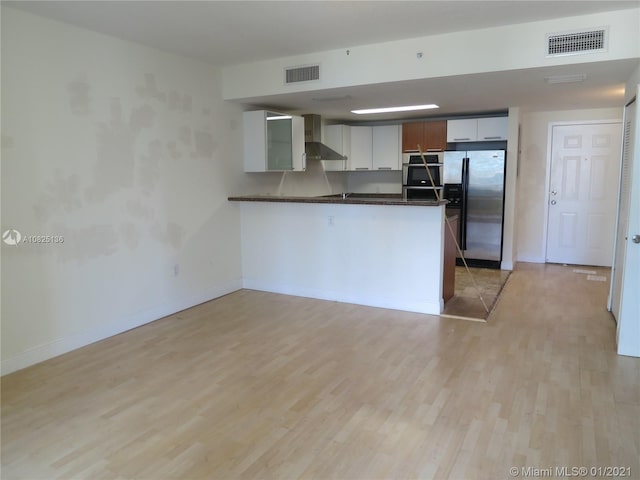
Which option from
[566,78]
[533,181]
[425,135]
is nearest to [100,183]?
[566,78]

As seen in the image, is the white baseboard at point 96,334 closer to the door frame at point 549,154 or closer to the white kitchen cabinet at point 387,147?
the white kitchen cabinet at point 387,147

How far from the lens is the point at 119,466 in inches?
86.0

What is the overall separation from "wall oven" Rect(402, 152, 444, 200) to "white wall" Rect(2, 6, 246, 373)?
316cm

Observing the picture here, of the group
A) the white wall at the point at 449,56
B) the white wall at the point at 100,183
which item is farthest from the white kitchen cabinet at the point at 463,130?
the white wall at the point at 100,183

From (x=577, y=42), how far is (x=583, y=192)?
12.6 ft

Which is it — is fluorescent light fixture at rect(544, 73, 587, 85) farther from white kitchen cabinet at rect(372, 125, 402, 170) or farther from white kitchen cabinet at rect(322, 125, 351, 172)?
white kitchen cabinet at rect(322, 125, 351, 172)

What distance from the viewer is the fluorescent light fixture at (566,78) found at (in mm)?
4032

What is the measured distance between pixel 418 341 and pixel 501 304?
5.05ft

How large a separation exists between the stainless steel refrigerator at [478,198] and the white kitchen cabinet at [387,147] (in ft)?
2.87

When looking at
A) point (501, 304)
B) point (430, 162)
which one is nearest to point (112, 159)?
point (501, 304)

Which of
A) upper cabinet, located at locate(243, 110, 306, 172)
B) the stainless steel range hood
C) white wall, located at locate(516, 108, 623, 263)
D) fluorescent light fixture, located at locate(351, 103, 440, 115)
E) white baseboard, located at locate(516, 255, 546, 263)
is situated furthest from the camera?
white baseboard, located at locate(516, 255, 546, 263)

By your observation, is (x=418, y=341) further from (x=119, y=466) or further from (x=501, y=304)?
→ (x=119, y=466)

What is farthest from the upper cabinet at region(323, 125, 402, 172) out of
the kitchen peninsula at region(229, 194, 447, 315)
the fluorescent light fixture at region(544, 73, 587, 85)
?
the fluorescent light fixture at region(544, 73, 587, 85)

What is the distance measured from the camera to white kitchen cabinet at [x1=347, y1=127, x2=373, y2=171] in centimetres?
748
